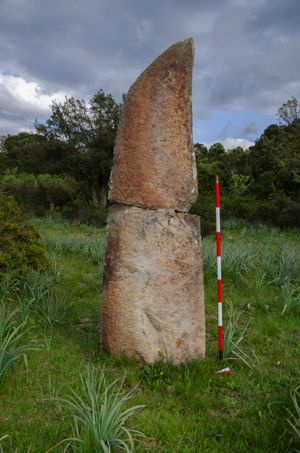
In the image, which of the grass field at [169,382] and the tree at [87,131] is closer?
the grass field at [169,382]

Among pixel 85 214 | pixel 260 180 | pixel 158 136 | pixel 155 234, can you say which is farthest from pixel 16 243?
pixel 260 180

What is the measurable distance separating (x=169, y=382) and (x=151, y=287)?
2.47ft

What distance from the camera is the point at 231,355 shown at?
4.10 metres

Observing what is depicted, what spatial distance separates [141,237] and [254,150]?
20.5 m

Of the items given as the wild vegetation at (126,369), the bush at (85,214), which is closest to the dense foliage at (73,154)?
the bush at (85,214)

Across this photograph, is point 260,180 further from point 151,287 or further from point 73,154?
point 151,287

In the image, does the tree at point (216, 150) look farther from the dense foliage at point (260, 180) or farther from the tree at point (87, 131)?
the tree at point (87, 131)

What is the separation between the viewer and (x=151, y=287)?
3.72m

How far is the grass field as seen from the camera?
2.77 meters

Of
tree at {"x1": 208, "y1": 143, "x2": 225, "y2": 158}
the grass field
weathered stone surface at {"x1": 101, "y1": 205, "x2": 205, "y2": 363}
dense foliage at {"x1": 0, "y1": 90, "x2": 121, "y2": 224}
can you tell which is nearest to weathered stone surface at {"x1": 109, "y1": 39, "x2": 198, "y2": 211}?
weathered stone surface at {"x1": 101, "y1": 205, "x2": 205, "y2": 363}

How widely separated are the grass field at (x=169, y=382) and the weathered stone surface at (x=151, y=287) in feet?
0.60

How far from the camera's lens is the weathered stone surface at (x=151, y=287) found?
12.2 ft

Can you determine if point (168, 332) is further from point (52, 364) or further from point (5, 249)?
point (5, 249)

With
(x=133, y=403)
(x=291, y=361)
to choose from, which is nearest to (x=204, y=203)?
(x=291, y=361)
